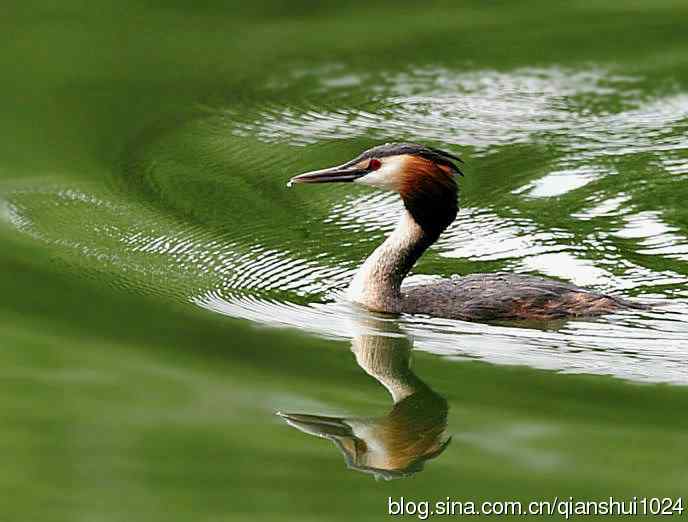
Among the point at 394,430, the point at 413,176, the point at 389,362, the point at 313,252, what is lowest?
the point at 313,252

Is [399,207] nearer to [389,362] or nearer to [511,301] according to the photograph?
[511,301]

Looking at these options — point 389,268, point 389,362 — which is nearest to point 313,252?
point 389,268

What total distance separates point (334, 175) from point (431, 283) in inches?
30.5

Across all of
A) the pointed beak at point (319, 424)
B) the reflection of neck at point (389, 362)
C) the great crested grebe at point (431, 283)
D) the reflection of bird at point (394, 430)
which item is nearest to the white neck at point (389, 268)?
the great crested grebe at point (431, 283)

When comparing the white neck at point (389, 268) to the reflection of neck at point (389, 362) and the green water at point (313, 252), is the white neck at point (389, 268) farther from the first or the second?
the reflection of neck at point (389, 362)

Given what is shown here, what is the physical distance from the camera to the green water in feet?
18.7

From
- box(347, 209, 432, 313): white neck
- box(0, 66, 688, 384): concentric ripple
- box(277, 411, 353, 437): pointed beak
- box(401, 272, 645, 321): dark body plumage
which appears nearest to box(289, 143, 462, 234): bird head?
box(347, 209, 432, 313): white neck

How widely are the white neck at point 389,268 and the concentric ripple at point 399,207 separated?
170 millimetres

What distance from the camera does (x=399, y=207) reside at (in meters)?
9.52

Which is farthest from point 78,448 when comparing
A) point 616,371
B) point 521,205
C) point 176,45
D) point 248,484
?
point 176,45

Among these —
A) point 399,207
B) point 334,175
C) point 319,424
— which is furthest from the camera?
point 399,207

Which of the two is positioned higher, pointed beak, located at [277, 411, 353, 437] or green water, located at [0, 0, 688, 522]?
pointed beak, located at [277, 411, 353, 437]

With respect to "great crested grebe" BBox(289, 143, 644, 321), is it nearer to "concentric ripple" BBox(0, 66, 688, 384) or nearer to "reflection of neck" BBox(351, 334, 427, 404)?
"concentric ripple" BBox(0, 66, 688, 384)

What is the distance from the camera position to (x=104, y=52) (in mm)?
13109
